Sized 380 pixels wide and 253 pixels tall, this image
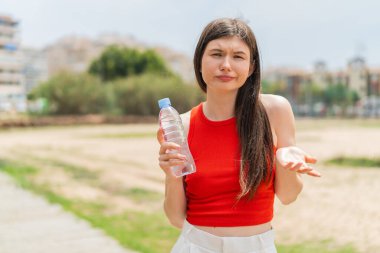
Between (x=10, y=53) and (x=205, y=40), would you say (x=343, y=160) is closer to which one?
(x=205, y=40)

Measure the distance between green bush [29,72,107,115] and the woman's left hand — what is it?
141 feet

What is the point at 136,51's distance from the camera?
2534 inches

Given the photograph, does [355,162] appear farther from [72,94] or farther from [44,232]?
[72,94]

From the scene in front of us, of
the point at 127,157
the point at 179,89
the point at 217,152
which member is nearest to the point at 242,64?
the point at 217,152

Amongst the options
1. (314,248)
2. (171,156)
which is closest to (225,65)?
(171,156)

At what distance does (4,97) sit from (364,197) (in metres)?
82.4

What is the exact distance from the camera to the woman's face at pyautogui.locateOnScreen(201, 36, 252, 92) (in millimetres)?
2041

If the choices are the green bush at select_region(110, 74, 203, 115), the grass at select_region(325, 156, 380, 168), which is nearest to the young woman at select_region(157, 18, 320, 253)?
the grass at select_region(325, 156, 380, 168)

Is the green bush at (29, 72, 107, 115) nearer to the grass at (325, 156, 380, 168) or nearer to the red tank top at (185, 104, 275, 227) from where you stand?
the grass at (325, 156, 380, 168)

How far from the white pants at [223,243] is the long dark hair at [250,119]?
165mm

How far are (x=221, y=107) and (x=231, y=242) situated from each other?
0.50 metres

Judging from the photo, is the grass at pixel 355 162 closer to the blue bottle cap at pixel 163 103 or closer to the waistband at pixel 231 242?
the waistband at pixel 231 242

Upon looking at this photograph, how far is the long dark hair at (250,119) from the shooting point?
6.55 ft

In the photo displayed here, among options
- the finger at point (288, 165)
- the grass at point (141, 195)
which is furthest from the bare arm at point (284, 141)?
the grass at point (141, 195)
